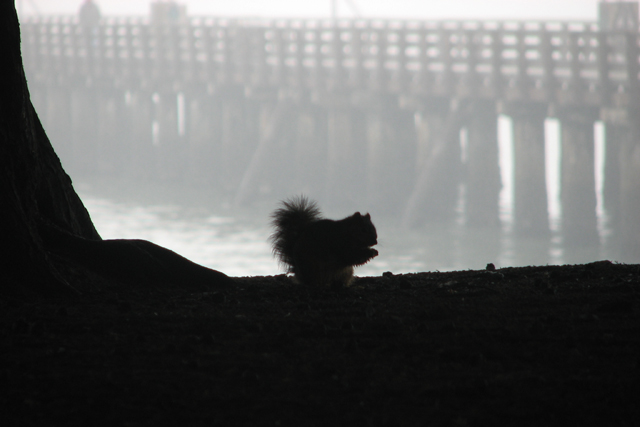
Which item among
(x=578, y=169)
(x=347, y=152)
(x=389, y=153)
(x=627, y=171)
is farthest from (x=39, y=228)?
(x=347, y=152)

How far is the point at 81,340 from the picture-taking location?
3.69m

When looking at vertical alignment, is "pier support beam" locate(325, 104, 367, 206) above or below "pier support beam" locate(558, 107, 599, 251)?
above

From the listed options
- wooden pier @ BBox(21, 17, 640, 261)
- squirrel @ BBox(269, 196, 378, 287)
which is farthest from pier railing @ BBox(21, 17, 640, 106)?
squirrel @ BBox(269, 196, 378, 287)

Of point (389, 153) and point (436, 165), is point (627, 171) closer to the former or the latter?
point (436, 165)

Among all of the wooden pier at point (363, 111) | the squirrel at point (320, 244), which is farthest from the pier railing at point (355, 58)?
the squirrel at point (320, 244)

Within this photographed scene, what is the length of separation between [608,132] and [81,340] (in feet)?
82.1

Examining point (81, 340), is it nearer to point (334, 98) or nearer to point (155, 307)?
point (155, 307)

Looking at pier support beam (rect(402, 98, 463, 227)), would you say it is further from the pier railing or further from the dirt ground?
the dirt ground

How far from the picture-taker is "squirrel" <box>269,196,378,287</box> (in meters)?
5.32

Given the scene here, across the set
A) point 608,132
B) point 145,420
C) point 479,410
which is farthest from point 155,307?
point 608,132

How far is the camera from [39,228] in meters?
5.15

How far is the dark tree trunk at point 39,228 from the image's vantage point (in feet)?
14.9

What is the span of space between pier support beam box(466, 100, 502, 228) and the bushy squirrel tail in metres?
23.5

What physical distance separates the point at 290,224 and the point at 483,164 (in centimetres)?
2395
